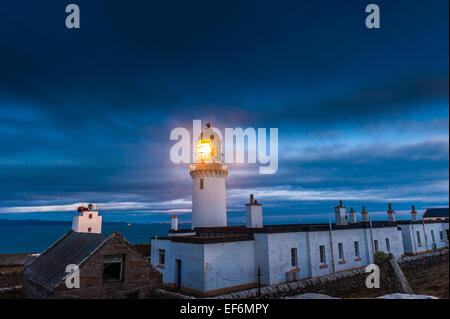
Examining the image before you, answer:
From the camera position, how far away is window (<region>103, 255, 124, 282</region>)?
1470 centimetres

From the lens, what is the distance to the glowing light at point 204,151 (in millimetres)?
31266

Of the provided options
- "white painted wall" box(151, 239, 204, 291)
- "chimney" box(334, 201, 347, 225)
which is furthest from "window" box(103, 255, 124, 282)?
"chimney" box(334, 201, 347, 225)

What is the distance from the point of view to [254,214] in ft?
84.7

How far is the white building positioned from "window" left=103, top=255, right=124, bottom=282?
17.0ft

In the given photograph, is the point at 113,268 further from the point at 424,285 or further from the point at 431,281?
the point at 431,281

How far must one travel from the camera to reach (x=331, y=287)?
21188mm

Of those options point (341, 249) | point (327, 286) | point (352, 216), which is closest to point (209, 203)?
point (327, 286)

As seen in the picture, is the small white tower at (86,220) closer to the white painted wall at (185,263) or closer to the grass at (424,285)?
the white painted wall at (185,263)

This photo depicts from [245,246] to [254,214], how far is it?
469 centimetres

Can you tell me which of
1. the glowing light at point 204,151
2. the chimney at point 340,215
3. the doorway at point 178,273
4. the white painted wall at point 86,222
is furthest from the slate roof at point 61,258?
the chimney at point 340,215

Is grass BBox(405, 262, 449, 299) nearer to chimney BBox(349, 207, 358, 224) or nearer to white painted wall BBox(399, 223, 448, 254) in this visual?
white painted wall BBox(399, 223, 448, 254)

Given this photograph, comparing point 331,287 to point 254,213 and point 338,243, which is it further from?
point 254,213

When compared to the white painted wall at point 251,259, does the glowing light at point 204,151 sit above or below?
above

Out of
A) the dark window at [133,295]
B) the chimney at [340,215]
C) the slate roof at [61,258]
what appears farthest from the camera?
the chimney at [340,215]
